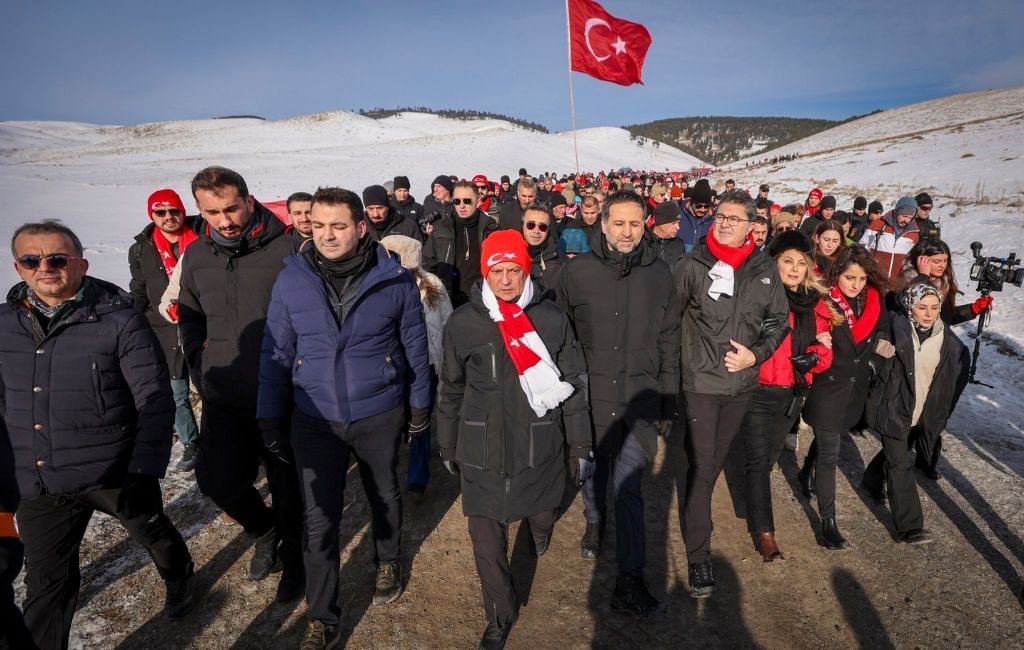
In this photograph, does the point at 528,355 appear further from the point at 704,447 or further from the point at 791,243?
the point at 791,243

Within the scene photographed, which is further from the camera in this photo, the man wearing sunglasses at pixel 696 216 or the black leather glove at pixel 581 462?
the man wearing sunglasses at pixel 696 216

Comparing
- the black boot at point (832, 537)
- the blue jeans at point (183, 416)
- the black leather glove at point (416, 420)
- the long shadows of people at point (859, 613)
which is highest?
the black leather glove at point (416, 420)

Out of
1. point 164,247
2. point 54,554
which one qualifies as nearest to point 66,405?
point 54,554

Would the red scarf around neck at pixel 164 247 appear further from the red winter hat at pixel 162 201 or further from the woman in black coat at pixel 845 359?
the woman in black coat at pixel 845 359

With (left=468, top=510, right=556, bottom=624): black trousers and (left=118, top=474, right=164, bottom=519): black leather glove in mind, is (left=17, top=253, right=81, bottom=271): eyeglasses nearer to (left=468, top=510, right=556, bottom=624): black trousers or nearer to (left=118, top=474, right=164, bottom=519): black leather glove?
(left=118, top=474, right=164, bottom=519): black leather glove

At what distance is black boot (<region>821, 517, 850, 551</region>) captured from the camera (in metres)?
3.62

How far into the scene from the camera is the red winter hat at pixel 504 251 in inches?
104

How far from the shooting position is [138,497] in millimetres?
2732

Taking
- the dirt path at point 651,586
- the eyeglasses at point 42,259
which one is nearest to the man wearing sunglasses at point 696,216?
the dirt path at point 651,586

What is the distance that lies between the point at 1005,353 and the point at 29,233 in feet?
33.5

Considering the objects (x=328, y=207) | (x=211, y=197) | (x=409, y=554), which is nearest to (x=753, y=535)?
(x=409, y=554)

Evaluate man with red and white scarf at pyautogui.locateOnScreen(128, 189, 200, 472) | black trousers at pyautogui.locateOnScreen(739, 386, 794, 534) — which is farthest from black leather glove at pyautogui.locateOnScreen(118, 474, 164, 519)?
black trousers at pyautogui.locateOnScreen(739, 386, 794, 534)

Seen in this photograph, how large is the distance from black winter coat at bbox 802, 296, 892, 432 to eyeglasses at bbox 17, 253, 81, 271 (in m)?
4.51

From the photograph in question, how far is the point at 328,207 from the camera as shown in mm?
2609
